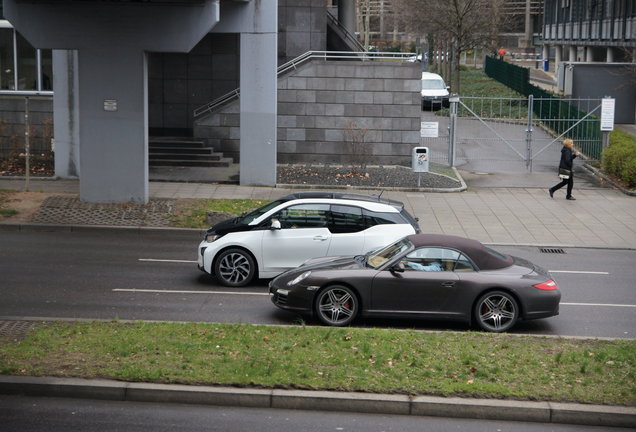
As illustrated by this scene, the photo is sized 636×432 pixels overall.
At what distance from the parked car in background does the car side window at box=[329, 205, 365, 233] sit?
2.39 meters

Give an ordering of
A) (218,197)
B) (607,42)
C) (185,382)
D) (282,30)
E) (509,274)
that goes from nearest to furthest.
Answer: (185,382), (509,274), (218,197), (282,30), (607,42)

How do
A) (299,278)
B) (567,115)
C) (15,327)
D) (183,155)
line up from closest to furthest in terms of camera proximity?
(15,327), (299,278), (183,155), (567,115)

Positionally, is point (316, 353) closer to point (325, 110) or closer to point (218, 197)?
point (218, 197)

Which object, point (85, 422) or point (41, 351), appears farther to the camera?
point (41, 351)

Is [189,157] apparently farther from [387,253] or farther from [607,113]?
[387,253]

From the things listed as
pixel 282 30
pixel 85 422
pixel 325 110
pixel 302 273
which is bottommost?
pixel 85 422

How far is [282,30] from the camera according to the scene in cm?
3300

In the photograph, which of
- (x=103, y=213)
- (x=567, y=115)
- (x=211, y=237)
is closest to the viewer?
(x=211, y=237)

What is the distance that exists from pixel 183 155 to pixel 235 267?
45.1 feet

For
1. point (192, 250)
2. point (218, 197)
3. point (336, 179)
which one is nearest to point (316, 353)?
point (192, 250)

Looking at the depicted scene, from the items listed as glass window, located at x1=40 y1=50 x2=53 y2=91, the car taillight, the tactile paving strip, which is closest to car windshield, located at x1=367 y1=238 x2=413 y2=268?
the car taillight

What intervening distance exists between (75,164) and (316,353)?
1731cm

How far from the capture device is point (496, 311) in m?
12.9

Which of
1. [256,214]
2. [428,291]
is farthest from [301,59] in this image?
[428,291]
